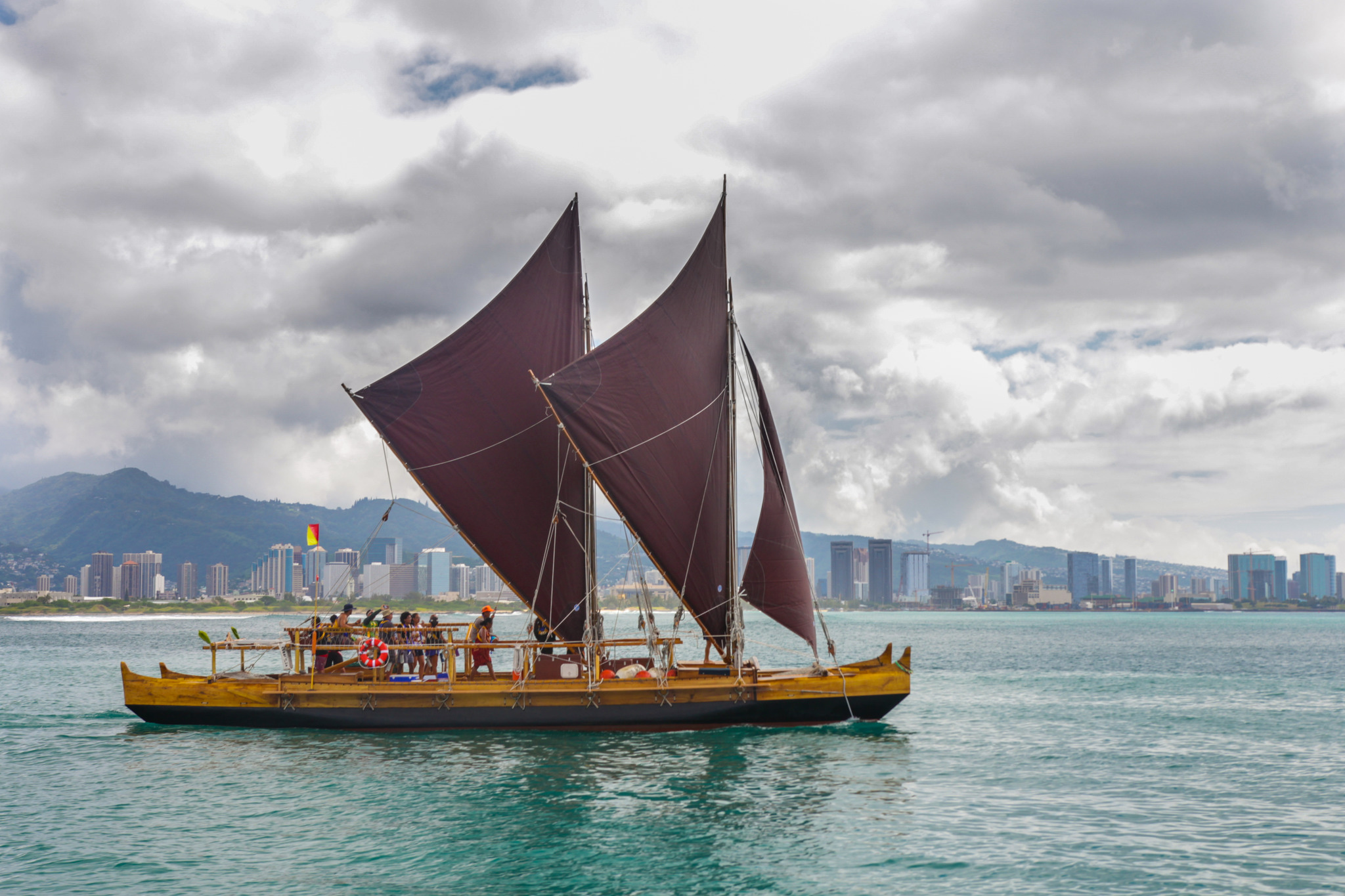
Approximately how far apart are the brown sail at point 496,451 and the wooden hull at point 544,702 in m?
3.85

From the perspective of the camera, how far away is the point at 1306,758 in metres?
30.1

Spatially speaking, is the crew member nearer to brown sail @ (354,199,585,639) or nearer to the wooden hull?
brown sail @ (354,199,585,639)

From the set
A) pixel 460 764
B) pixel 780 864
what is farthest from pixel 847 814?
pixel 460 764

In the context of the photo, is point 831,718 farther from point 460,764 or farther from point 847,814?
point 460,764

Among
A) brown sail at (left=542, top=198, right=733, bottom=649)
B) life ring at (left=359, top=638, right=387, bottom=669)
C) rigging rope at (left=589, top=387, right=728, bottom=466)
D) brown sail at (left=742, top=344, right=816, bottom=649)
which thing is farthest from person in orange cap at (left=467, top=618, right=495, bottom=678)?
brown sail at (left=742, top=344, right=816, bottom=649)

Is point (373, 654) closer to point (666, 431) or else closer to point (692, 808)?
point (666, 431)

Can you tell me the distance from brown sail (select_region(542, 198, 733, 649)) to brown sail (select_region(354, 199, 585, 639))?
3.19 m

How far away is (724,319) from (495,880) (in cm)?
2036

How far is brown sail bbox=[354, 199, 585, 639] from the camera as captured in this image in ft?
108

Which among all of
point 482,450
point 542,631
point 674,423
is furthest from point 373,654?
point 674,423

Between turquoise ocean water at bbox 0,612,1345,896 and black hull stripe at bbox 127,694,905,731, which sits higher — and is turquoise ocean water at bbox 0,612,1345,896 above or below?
below

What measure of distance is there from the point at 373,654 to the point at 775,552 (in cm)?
1345

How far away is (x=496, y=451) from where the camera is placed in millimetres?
33219

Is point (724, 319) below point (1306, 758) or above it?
above
